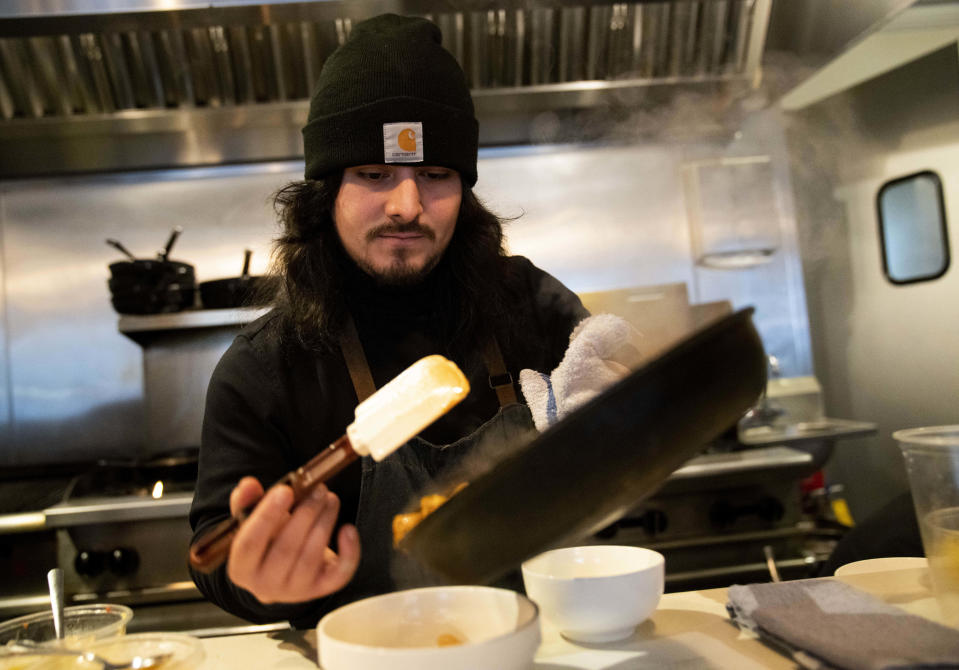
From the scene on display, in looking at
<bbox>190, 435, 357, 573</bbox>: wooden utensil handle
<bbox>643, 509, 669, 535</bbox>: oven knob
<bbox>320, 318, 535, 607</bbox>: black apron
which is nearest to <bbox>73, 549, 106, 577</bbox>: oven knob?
<bbox>320, 318, 535, 607</bbox>: black apron

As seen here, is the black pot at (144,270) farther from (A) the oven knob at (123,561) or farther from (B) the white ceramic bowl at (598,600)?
(B) the white ceramic bowl at (598,600)

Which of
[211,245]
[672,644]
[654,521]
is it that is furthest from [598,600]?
[211,245]

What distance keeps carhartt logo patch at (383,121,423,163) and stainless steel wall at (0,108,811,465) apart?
1.49 metres

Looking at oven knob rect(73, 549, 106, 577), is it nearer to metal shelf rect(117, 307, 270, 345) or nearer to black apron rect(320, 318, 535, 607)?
metal shelf rect(117, 307, 270, 345)

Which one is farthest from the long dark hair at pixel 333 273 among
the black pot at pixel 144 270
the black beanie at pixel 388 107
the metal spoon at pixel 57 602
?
the black pot at pixel 144 270

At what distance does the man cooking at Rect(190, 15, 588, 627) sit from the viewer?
1.24 m

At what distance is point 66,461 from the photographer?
114 inches

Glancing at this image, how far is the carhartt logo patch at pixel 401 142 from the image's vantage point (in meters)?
1.31

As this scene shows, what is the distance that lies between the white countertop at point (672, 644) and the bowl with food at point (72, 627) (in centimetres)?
12

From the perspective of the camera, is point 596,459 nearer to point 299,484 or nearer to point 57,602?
point 299,484

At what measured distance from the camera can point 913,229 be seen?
2900 millimetres

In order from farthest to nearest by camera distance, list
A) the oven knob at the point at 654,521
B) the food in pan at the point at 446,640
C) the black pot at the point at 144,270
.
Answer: the black pot at the point at 144,270, the oven knob at the point at 654,521, the food in pan at the point at 446,640

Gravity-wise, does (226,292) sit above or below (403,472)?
above

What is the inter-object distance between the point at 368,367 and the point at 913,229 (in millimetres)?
2503
